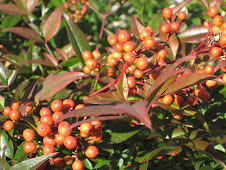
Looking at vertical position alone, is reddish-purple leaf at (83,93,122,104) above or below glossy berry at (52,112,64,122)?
above

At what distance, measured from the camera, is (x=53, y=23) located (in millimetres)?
1501

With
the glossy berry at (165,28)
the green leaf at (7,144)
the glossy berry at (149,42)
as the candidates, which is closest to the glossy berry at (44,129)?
the green leaf at (7,144)

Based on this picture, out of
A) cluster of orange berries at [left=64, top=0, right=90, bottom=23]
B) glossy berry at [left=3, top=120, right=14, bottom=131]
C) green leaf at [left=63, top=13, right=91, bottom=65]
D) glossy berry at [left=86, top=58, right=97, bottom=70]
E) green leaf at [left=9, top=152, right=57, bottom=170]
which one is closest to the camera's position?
green leaf at [left=9, top=152, right=57, bottom=170]

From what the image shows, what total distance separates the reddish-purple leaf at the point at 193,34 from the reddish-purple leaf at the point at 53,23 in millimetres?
658

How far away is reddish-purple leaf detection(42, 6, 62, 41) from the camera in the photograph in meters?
1.49

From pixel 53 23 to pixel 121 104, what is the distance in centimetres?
91

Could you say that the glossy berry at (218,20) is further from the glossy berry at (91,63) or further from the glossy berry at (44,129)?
the glossy berry at (44,129)

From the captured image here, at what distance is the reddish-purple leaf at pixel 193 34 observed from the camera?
1383 millimetres

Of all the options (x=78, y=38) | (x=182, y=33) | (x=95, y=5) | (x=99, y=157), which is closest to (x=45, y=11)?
(x=78, y=38)

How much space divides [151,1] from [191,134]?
173 centimetres

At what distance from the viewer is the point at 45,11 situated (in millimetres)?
1819

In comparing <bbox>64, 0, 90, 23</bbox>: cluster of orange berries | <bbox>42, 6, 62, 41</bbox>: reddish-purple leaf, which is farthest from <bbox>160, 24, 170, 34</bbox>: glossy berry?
<bbox>64, 0, 90, 23</bbox>: cluster of orange berries

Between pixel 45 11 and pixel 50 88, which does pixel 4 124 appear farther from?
pixel 45 11

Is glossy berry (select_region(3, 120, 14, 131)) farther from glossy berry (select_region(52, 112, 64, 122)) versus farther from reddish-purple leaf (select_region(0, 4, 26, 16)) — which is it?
reddish-purple leaf (select_region(0, 4, 26, 16))
